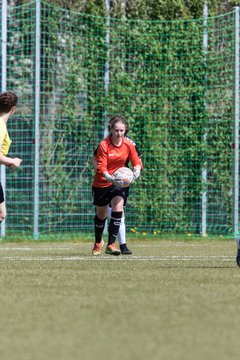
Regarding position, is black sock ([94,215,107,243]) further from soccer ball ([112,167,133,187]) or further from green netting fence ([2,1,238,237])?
green netting fence ([2,1,238,237])

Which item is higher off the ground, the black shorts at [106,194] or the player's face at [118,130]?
the player's face at [118,130]

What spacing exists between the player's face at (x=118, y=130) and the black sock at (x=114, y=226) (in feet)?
2.80

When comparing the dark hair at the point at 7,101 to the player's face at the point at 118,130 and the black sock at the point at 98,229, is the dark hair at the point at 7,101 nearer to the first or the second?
the player's face at the point at 118,130

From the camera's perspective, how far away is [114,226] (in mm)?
11891

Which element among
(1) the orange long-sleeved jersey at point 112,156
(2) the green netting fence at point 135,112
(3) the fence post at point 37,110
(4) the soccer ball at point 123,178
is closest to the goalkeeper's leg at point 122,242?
(1) the orange long-sleeved jersey at point 112,156

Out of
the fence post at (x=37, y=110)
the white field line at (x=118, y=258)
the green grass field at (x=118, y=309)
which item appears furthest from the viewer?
the fence post at (x=37, y=110)

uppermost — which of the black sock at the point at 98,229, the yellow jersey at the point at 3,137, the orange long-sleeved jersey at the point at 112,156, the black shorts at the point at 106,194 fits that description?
the yellow jersey at the point at 3,137

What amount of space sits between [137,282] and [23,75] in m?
9.42

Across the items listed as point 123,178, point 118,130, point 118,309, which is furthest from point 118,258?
point 118,309

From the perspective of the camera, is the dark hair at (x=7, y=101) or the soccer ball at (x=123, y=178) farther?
the soccer ball at (x=123, y=178)

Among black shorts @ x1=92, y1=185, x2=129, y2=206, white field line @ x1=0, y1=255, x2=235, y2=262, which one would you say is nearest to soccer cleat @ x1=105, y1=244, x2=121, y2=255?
white field line @ x1=0, y1=255, x2=235, y2=262

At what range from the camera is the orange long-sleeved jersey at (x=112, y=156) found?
1195 centimetres

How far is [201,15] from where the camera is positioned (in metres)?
18.4

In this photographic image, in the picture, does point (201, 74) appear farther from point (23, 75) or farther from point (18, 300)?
point (18, 300)
